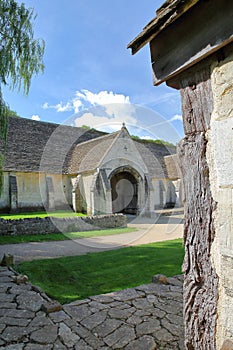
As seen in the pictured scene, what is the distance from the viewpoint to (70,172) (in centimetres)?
1786

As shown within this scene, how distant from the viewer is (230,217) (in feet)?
5.67

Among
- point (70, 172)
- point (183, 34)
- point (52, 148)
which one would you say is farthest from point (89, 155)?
point (183, 34)

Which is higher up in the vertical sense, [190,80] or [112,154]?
[112,154]

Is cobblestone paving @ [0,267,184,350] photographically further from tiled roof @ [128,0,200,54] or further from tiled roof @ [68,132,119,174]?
tiled roof @ [68,132,119,174]

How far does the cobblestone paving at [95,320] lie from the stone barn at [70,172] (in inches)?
438

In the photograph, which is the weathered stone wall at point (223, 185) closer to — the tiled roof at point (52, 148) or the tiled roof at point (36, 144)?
the tiled roof at point (52, 148)

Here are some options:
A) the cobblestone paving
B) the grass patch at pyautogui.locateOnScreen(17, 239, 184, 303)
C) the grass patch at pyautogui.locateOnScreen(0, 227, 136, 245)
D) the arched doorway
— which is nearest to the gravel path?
the grass patch at pyautogui.locateOnScreen(0, 227, 136, 245)

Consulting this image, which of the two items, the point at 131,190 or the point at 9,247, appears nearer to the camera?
the point at 9,247

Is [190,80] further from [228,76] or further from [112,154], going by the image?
[112,154]

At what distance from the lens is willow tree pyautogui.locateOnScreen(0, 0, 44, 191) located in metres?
6.75

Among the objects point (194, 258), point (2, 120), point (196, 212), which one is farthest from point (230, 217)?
point (2, 120)

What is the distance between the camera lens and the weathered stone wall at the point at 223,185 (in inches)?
68.3

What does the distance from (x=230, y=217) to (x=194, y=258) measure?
1.61ft

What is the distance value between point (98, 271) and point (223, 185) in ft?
14.1
